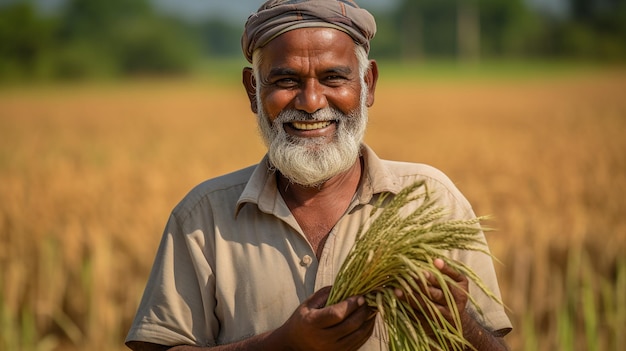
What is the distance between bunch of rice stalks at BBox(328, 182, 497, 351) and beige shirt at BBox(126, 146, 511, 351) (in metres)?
0.28

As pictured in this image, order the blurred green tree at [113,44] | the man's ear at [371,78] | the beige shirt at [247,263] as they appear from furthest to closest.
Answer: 1. the blurred green tree at [113,44]
2. the man's ear at [371,78]
3. the beige shirt at [247,263]

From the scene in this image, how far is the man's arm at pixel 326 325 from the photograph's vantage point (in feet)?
7.07

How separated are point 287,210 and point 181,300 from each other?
42 cm

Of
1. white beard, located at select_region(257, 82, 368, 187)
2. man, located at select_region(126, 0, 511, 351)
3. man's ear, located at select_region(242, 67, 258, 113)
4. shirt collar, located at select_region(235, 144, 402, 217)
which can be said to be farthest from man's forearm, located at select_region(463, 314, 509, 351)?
man's ear, located at select_region(242, 67, 258, 113)

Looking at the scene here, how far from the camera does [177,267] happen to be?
2670 millimetres

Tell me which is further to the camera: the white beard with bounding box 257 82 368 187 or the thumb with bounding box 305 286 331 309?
the white beard with bounding box 257 82 368 187

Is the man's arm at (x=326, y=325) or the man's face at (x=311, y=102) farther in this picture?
the man's face at (x=311, y=102)

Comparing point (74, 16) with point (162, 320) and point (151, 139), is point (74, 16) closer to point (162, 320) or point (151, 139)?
point (151, 139)

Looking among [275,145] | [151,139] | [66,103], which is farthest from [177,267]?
[66,103]

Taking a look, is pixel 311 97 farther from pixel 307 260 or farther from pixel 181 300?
pixel 181 300

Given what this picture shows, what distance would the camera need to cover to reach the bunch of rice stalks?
2.21 m

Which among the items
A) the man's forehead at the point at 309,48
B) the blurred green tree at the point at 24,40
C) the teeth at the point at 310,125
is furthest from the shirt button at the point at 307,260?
the blurred green tree at the point at 24,40

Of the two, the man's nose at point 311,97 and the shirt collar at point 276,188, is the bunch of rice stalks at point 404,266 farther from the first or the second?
the man's nose at point 311,97

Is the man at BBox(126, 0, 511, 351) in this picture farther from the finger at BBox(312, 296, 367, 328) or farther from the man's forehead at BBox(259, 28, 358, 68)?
the finger at BBox(312, 296, 367, 328)
